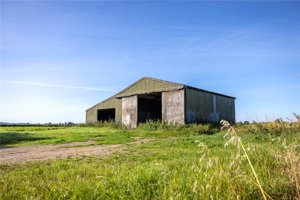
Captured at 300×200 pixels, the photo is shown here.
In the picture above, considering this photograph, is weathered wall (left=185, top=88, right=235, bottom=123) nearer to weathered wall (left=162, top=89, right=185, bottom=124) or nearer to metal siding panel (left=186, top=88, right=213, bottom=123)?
metal siding panel (left=186, top=88, right=213, bottom=123)

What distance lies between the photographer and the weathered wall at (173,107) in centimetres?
2758

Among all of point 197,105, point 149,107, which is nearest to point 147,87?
point 149,107

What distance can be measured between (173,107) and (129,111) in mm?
6433

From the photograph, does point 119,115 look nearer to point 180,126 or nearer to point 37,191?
point 180,126

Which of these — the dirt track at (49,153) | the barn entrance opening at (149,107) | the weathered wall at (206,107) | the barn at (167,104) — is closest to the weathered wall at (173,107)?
the barn at (167,104)

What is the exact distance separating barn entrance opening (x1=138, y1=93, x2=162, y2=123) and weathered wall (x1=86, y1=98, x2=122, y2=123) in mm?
3426

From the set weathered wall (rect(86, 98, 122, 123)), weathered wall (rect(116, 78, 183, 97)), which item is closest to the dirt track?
weathered wall (rect(116, 78, 183, 97))

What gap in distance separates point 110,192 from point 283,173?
9.40 feet

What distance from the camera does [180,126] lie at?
26.1 m

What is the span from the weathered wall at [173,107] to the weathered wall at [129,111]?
4.30 metres

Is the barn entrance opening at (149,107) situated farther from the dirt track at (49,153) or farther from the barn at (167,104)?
the dirt track at (49,153)

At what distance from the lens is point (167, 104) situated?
28.9 m

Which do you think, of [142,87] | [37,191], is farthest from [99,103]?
[37,191]

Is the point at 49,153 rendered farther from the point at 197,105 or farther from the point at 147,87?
the point at 147,87
